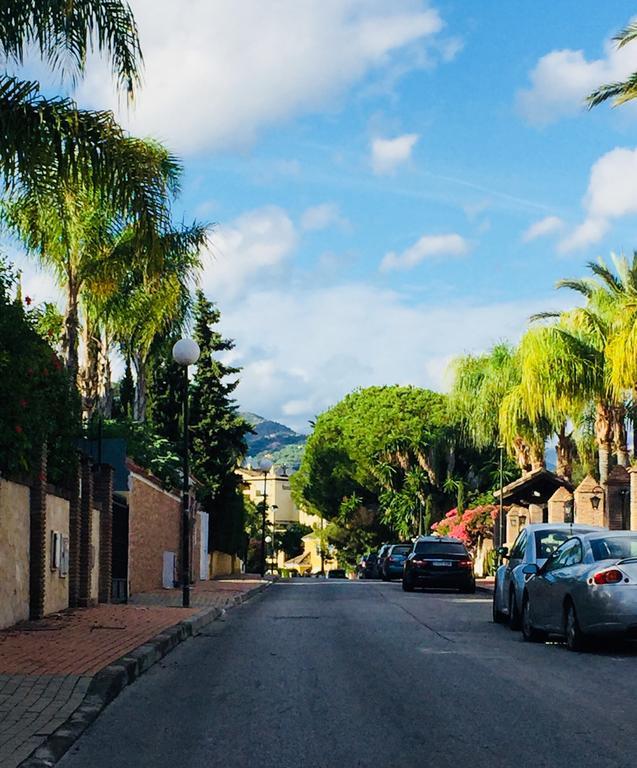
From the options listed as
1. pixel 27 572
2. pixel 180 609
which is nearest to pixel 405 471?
pixel 180 609

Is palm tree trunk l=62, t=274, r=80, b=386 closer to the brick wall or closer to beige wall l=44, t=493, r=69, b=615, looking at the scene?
the brick wall

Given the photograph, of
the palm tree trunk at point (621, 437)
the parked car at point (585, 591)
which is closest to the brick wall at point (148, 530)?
the palm tree trunk at point (621, 437)

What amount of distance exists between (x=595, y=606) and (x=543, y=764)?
24.3 feet

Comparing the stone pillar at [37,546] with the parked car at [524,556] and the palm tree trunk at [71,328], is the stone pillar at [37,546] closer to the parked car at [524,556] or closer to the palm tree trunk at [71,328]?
the parked car at [524,556]

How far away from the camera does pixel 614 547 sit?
15656mm

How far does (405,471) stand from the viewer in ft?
258

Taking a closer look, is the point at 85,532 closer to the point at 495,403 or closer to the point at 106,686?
the point at 106,686

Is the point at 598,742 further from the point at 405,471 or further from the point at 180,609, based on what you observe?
the point at 405,471

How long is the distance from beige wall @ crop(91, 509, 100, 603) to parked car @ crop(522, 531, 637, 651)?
946 centimetres

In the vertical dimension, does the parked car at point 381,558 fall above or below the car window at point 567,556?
below

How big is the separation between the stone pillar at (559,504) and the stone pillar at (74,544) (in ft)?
73.2

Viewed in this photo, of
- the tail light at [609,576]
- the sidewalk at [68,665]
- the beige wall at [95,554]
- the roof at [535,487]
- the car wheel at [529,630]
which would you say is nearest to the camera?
the sidewalk at [68,665]

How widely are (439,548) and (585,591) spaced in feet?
65.7

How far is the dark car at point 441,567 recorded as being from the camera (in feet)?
113
